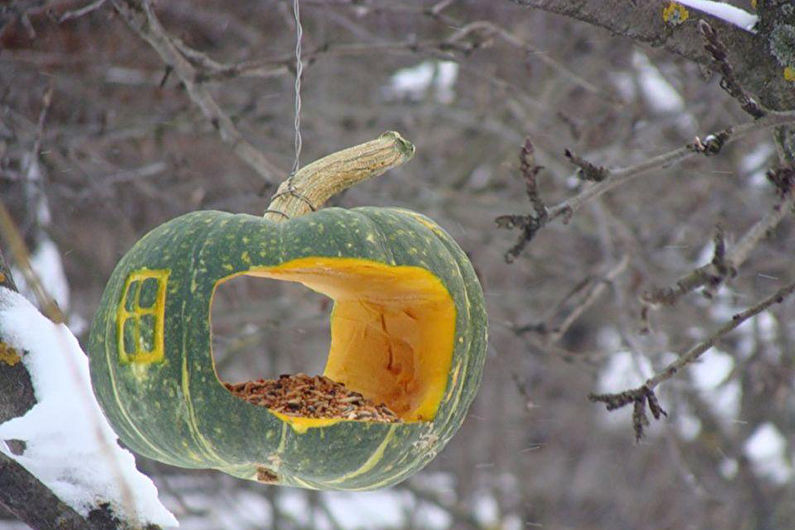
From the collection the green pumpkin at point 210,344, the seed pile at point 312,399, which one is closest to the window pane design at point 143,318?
the green pumpkin at point 210,344

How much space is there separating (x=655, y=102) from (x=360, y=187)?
2773 mm

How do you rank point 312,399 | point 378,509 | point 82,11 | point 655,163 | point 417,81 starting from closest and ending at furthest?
point 312,399
point 655,163
point 82,11
point 417,81
point 378,509

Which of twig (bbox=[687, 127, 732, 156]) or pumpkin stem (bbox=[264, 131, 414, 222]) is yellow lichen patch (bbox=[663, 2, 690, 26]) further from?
pumpkin stem (bbox=[264, 131, 414, 222])

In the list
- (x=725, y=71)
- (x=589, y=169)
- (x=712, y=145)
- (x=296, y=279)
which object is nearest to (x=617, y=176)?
(x=589, y=169)

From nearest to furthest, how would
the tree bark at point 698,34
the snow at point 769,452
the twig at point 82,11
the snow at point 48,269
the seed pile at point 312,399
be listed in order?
the seed pile at point 312,399 → the tree bark at point 698,34 → the twig at point 82,11 → the snow at point 48,269 → the snow at point 769,452

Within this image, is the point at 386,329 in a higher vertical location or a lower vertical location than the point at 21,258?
lower

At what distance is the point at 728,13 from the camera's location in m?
2.62

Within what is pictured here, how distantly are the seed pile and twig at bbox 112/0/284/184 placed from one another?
114 centimetres

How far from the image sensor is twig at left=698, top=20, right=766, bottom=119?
2369 mm

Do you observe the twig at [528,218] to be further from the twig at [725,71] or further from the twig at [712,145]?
the twig at [725,71]

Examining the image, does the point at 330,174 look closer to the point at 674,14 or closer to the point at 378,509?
the point at 674,14

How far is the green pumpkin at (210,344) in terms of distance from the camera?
2160mm

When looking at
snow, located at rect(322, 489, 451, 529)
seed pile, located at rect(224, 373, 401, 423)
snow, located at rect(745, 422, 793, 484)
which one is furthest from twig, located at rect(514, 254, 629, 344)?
snow, located at rect(745, 422, 793, 484)

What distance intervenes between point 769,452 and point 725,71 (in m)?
5.62
